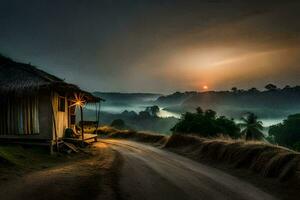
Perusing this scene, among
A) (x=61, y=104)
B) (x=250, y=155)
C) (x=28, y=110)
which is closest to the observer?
(x=250, y=155)

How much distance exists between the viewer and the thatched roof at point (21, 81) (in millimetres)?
22203

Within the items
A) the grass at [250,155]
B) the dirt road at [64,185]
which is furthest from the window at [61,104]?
the dirt road at [64,185]

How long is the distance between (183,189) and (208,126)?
39354 millimetres

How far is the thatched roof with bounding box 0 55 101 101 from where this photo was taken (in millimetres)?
22203

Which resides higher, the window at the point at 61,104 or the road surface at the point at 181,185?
the window at the point at 61,104

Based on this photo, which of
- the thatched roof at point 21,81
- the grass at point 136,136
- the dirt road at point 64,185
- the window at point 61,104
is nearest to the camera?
the dirt road at point 64,185

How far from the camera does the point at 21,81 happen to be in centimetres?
2345

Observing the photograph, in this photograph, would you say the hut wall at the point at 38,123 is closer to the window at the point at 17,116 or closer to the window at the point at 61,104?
the window at the point at 17,116

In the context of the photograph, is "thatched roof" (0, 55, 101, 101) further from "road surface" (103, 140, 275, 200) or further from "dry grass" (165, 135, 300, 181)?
"dry grass" (165, 135, 300, 181)

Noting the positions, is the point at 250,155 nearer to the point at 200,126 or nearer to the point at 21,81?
the point at 21,81

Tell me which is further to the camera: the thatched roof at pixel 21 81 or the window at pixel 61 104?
the window at pixel 61 104

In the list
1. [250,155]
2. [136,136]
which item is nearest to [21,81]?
[250,155]

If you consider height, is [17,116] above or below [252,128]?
above

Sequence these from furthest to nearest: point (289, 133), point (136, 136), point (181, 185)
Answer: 1. point (289, 133)
2. point (136, 136)
3. point (181, 185)
